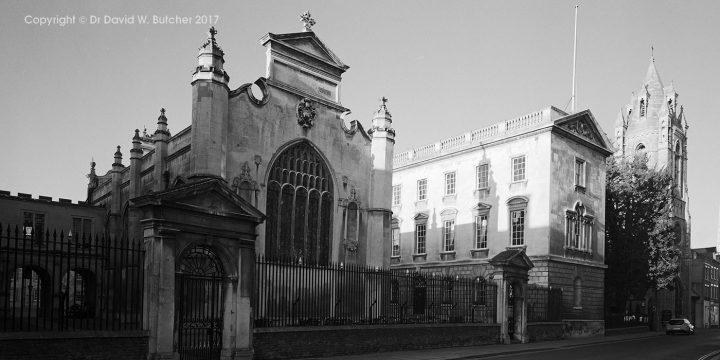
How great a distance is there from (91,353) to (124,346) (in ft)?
2.36

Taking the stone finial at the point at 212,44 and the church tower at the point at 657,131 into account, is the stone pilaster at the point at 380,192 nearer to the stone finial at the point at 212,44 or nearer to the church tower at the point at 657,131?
the stone finial at the point at 212,44

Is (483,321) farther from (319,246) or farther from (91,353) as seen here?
(91,353)

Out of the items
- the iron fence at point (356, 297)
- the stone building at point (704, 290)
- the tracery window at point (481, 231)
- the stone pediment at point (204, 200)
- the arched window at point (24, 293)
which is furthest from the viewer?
the stone building at point (704, 290)

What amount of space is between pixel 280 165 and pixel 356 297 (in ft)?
24.0

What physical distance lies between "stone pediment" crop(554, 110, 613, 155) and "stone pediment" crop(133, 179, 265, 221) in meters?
24.5

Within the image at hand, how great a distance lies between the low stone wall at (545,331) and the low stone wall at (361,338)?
10.5 ft

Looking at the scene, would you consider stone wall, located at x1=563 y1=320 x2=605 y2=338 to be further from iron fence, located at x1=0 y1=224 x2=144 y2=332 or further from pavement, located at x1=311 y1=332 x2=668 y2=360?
iron fence, located at x1=0 y1=224 x2=144 y2=332

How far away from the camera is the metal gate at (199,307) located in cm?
1489

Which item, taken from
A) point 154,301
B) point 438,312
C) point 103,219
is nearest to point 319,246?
point 438,312

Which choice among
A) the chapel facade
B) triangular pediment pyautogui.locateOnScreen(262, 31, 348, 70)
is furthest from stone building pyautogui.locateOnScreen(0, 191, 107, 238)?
triangular pediment pyautogui.locateOnScreen(262, 31, 348, 70)

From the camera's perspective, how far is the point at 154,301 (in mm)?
13938

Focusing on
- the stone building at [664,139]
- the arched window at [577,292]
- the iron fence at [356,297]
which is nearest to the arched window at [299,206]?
the iron fence at [356,297]

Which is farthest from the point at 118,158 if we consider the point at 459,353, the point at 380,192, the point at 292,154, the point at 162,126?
the point at 459,353

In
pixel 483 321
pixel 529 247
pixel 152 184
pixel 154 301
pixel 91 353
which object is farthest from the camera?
pixel 529 247
